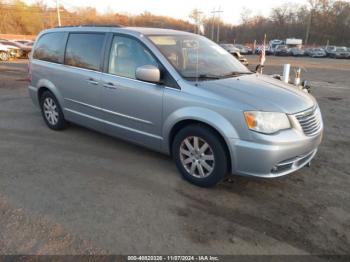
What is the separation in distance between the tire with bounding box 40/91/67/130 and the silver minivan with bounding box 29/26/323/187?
306mm

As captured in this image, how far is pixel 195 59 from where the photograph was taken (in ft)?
14.6

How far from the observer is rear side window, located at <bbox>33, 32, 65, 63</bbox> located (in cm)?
561

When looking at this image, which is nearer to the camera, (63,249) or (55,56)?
(63,249)

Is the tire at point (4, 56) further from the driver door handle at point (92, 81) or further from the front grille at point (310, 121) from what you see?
the front grille at point (310, 121)

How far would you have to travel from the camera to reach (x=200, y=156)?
387 cm

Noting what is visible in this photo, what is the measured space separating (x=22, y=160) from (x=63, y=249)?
235cm

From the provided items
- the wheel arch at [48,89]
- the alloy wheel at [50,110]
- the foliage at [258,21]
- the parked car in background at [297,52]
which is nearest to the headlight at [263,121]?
the wheel arch at [48,89]

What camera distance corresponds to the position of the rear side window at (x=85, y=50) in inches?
192

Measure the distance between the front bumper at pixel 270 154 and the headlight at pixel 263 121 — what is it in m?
0.09

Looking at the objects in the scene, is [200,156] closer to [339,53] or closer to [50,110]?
[50,110]

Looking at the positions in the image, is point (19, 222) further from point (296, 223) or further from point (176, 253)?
point (296, 223)

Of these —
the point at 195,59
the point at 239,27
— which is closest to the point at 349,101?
the point at 195,59

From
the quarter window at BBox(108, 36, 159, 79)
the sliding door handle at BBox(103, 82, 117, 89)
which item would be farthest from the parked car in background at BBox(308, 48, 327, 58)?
the sliding door handle at BBox(103, 82, 117, 89)

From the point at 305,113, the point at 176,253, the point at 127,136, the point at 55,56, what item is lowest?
the point at 176,253
